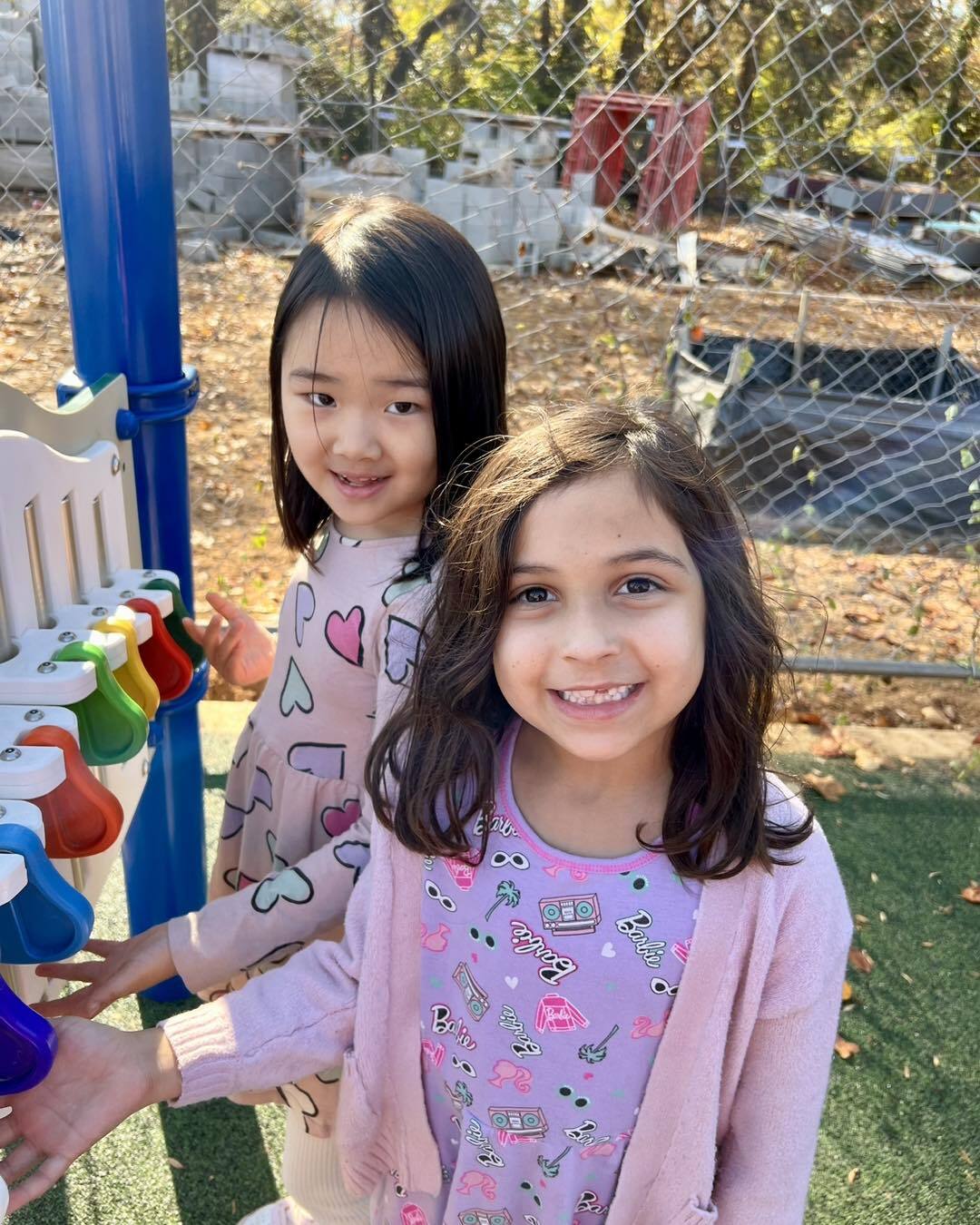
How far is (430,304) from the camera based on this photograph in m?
1.33

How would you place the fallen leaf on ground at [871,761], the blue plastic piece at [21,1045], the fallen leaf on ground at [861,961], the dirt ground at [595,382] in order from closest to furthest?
the blue plastic piece at [21,1045] → the fallen leaf on ground at [861,961] → the fallen leaf on ground at [871,761] → the dirt ground at [595,382]

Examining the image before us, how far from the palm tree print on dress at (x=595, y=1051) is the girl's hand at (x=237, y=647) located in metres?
0.80

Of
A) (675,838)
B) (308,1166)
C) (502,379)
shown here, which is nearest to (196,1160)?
(308,1166)

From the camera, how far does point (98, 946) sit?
4.24 feet

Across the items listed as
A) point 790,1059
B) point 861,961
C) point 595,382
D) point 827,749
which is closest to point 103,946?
point 790,1059

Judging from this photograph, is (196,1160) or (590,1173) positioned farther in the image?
(196,1160)

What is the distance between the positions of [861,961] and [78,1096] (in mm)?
1775

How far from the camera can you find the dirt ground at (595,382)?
3.57 meters

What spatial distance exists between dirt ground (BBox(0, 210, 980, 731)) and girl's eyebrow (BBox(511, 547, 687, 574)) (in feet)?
6.50

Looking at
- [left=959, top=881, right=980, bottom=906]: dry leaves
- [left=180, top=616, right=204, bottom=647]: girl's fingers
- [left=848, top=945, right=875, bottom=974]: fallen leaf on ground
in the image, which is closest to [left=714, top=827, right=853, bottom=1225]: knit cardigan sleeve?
[left=180, top=616, right=204, bottom=647]: girl's fingers

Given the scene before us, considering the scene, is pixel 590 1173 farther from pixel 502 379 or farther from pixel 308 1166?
pixel 502 379

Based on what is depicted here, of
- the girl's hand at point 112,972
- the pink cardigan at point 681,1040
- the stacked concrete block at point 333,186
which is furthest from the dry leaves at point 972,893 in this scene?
the stacked concrete block at point 333,186

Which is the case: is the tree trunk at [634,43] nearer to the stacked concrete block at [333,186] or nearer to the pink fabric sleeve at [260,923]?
the stacked concrete block at [333,186]

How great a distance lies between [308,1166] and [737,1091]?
0.72 meters
